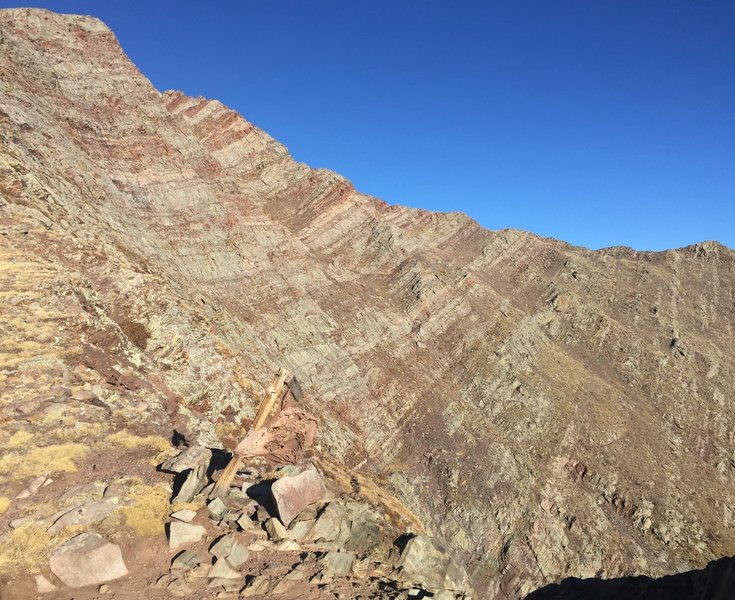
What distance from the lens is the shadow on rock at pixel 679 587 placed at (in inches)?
344

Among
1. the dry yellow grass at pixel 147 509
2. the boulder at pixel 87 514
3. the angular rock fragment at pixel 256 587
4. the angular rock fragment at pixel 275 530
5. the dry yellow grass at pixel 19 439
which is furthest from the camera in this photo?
the dry yellow grass at pixel 19 439

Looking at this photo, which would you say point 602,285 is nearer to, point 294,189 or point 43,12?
point 294,189

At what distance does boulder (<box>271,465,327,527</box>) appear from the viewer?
9.49m

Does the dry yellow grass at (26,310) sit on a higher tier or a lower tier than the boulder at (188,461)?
higher

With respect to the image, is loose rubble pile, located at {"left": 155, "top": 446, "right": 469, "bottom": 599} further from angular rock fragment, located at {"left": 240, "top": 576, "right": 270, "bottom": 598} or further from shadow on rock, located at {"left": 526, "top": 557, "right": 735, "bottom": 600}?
shadow on rock, located at {"left": 526, "top": 557, "right": 735, "bottom": 600}

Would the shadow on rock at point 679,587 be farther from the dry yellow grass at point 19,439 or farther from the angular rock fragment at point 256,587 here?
the dry yellow grass at point 19,439

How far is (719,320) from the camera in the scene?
155 feet

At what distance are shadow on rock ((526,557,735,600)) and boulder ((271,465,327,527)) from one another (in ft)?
28.6

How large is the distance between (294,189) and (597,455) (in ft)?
130

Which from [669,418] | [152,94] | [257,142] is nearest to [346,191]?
[257,142]

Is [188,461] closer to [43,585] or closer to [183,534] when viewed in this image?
[183,534]

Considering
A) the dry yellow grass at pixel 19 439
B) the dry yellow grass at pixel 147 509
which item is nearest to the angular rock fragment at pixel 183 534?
the dry yellow grass at pixel 147 509

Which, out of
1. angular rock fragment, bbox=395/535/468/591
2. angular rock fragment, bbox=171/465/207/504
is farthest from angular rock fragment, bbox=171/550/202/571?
angular rock fragment, bbox=395/535/468/591

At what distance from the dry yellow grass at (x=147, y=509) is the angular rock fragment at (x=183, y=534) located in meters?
0.33
